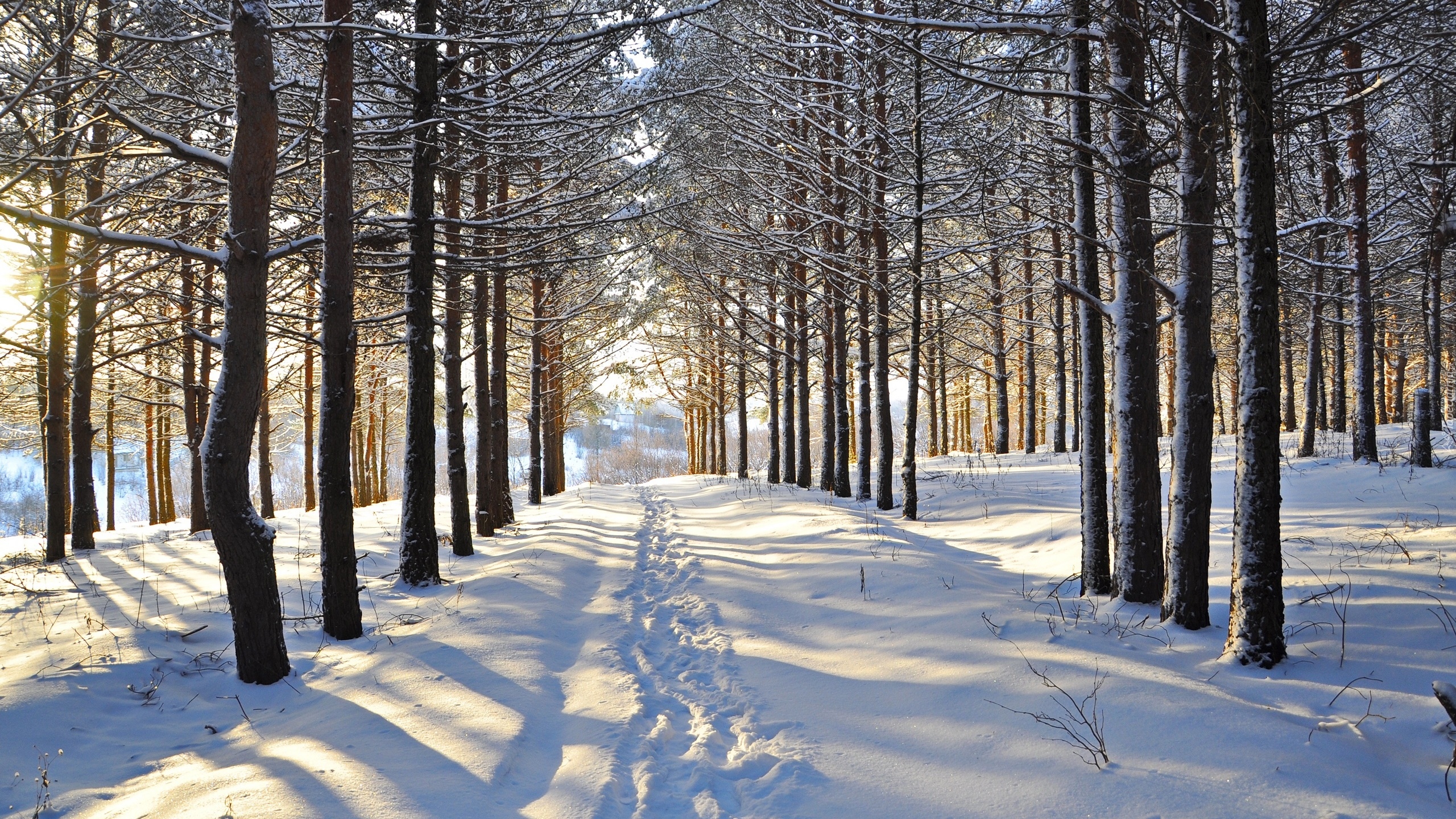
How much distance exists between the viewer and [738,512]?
497 inches

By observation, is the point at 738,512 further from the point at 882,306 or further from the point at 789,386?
the point at 789,386

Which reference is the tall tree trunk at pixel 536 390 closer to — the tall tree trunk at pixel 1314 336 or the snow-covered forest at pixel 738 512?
the snow-covered forest at pixel 738 512

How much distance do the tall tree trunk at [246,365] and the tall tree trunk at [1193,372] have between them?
6.41m

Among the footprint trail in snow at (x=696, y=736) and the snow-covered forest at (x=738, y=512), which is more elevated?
the snow-covered forest at (x=738, y=512)

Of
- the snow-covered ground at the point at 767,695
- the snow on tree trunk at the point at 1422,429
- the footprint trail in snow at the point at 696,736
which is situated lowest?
the footprint trail in snow at the point at 696,736

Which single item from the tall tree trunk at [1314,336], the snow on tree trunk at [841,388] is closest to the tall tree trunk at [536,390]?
the snow on tree trunk at [841,388]

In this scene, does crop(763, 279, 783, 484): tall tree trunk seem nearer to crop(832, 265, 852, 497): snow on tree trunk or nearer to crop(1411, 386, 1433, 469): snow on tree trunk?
crop(832, 265, 852, 497): snow on tree trunk

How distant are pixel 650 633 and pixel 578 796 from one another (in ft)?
8.94

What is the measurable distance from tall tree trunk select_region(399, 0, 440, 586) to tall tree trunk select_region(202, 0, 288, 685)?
108 inches

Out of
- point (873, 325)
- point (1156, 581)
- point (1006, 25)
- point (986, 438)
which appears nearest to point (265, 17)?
point (1006, 25)

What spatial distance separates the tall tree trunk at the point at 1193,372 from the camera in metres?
4.75

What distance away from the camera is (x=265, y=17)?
4812 mm

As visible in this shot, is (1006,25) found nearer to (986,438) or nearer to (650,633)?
(650,633)

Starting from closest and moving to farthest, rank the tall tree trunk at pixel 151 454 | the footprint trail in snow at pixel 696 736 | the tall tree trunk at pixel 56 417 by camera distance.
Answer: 1. the footprint trail in snow at pixel 696 736
2. the tall tree trunk at pixel 56 417
3. the tall tree trunk at pixel 151 454
